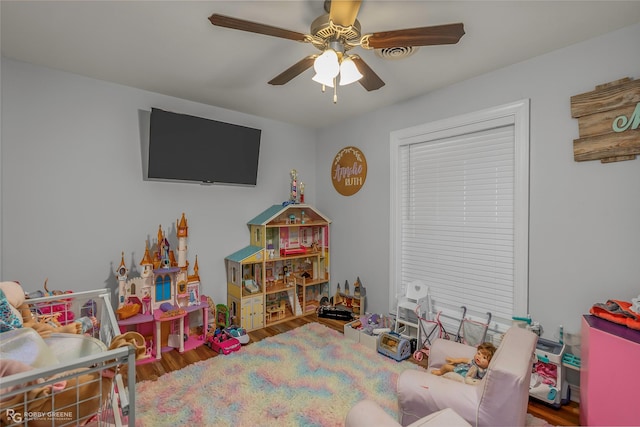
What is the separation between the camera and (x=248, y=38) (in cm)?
191

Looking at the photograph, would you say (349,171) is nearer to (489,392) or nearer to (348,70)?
(348,70)

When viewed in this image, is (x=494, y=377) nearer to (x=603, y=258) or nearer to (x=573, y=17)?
(x=603, y=258)

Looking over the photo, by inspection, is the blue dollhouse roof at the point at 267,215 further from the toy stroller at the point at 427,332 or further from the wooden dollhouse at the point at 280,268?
the toy stroller at the point at 427,332

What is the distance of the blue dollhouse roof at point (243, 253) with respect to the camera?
320 centimetres

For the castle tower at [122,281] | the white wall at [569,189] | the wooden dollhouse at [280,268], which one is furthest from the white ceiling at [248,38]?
the castle tower at [122,281]

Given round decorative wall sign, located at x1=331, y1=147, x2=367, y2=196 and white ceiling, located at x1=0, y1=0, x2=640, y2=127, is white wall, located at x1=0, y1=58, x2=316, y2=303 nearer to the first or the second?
white ceiling, located at x1=0, y1=0, x2=640, y2=127

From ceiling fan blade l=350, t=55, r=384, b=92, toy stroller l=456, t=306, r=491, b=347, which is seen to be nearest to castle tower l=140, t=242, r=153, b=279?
ceiling fan blade l=350, t=55, r=384, b=92

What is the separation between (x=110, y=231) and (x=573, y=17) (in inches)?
149

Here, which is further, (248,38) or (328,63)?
(248,38)

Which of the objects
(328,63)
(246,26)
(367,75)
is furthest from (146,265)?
(367,75)

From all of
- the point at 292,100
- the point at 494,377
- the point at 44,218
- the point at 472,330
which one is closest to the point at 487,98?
the point at 292,100

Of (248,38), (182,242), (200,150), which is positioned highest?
(248,38)

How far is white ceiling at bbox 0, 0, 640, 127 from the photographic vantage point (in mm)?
1627

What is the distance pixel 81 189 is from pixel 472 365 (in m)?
3.26
